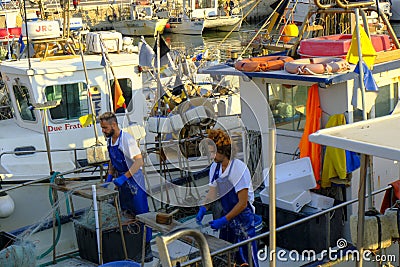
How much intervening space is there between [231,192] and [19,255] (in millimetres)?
2729

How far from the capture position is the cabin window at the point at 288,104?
7.87 meters

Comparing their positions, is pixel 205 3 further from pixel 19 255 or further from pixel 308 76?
pixel 19 255

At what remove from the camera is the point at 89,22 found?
5078 centimetres

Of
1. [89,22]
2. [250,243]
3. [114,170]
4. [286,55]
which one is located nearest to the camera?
[250,243]

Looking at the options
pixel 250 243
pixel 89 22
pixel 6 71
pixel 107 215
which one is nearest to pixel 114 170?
pixel 107 215

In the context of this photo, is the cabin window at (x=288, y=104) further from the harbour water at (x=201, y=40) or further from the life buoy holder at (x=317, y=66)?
the harbour water at (x=201, y=40)

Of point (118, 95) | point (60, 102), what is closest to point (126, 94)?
point (118, 95)

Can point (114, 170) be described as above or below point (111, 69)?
below

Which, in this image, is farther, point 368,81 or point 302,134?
point 302,134

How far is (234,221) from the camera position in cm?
606

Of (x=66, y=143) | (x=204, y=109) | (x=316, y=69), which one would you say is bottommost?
(x=66, y=143)

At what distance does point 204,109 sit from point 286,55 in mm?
1308

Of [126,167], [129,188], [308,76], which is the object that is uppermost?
[308,76]

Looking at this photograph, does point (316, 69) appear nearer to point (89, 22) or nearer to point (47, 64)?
point (47, 64)
